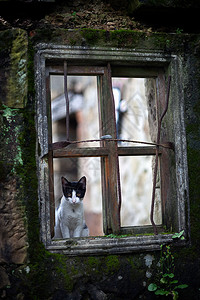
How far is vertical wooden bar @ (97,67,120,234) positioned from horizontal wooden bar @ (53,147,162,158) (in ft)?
0.17

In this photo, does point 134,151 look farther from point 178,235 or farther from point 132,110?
point 132,110

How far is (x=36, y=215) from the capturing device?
2.43m

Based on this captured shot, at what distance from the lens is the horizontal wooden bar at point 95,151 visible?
266 cm

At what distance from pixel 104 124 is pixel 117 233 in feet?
2.58

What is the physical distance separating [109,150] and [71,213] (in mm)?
761

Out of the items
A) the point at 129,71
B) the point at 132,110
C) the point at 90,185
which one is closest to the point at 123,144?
the point at 132,110

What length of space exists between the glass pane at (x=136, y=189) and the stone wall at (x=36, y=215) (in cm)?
380

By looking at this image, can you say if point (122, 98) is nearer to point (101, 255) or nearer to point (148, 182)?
point (148, 182)

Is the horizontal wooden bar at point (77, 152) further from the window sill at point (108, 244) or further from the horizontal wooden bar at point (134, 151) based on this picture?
the window sill at point (108, 244)

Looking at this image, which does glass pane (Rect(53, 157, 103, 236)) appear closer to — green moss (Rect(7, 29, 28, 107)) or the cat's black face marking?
the cat's black face marking

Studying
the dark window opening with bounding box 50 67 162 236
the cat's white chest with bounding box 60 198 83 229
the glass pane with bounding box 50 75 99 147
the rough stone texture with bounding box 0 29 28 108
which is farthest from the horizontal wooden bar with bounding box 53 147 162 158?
the glass pane with bounding box 50 75 99 147

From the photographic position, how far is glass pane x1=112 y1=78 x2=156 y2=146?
6.48 m

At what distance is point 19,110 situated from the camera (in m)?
2.48

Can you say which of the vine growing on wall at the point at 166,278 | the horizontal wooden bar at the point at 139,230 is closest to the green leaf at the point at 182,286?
the vine growing on wall at the point at 166,278
